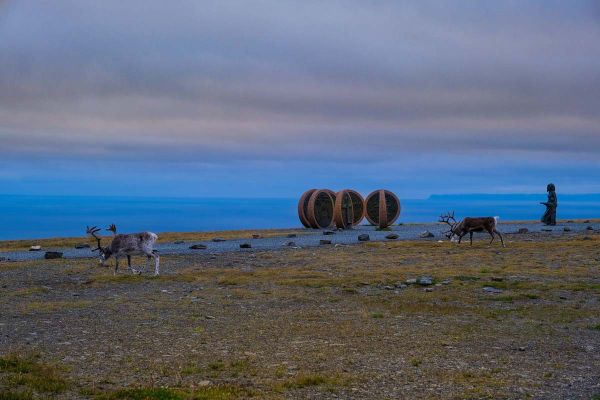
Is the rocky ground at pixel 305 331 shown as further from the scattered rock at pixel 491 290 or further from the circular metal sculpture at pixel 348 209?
the circular metal sculpture at pixel 348 209

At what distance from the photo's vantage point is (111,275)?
77.7 ft

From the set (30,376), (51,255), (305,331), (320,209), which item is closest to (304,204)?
(320,209)

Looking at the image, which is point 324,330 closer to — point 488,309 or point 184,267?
point 488,309

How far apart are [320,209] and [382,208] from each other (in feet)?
Answer: 16.4

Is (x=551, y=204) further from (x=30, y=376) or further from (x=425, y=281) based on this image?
(x=30, y=376)

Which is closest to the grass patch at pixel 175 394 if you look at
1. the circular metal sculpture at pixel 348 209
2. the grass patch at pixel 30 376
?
the grass patch at pixel 30 376

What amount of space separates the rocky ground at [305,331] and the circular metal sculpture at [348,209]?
22738 mm

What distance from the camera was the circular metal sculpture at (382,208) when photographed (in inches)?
1984

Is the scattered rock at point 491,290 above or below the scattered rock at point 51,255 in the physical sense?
below

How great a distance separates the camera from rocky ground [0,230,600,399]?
10.6 metres

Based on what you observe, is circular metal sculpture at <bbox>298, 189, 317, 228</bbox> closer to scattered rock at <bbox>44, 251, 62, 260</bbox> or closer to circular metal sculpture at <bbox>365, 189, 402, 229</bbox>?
circular metal sculpture at <bbox>365, 189, 402, 229</bbox>

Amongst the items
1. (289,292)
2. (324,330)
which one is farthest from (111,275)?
(324,330)

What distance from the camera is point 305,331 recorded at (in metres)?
14.7

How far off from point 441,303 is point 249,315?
17.1 ft
